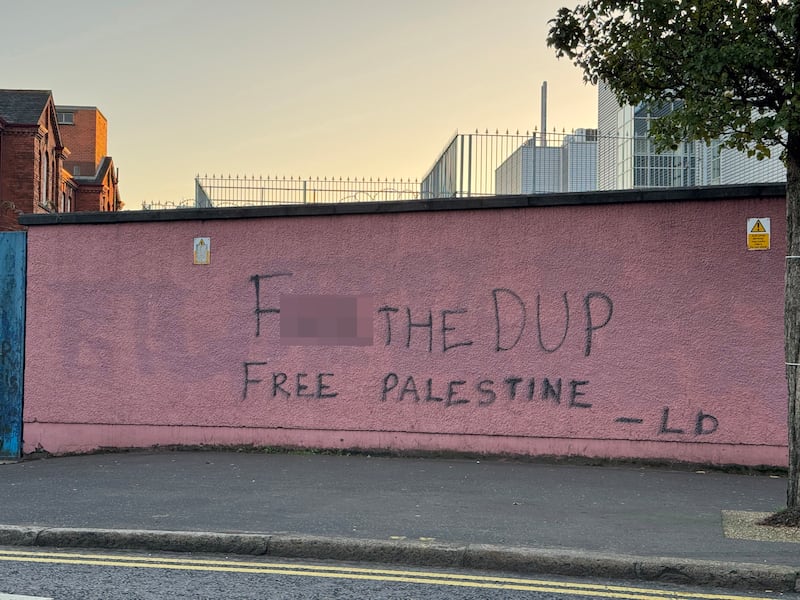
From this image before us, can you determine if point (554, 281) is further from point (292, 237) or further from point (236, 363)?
point (236, 363)

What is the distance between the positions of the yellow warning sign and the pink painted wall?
69mm

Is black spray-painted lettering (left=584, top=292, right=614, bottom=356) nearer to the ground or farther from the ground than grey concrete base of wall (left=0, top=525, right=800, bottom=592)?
farther from the ground

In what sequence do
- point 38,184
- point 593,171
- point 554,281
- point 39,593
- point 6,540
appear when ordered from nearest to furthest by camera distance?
point 39,593
point 6,540
point 554,281
point 593,171
point 38,184

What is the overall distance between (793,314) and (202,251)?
665cm

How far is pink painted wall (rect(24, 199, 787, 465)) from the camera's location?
371 inches

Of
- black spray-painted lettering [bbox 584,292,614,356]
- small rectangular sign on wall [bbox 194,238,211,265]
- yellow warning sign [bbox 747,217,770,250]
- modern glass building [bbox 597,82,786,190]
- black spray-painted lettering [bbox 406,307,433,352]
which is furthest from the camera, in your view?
modern glass building [bbox 597,82,786,190]

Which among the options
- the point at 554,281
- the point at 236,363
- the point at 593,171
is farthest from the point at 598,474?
the point at 593,171

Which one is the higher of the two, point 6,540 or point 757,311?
point 757,311

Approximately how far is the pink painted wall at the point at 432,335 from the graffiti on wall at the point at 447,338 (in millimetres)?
22

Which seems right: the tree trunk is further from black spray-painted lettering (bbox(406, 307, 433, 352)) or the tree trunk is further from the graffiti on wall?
black spray-painted lettering (bbox(406, 307, 433, 352))

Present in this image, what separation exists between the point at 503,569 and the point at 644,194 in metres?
4.96

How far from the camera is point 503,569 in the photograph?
233 inches

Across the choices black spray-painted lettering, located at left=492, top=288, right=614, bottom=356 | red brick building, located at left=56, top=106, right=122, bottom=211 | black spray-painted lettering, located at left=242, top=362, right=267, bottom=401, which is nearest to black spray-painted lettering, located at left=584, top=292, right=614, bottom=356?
black spray-painted lettering, located at left=492, top=288, right=614, bottom=356

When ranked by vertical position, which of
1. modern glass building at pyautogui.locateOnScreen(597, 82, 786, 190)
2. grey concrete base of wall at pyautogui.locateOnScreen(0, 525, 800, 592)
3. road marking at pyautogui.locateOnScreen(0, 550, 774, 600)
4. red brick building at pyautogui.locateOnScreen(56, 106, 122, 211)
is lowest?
road marking at pyautogui.locateOnScreen(0, 550, 774, 600)
